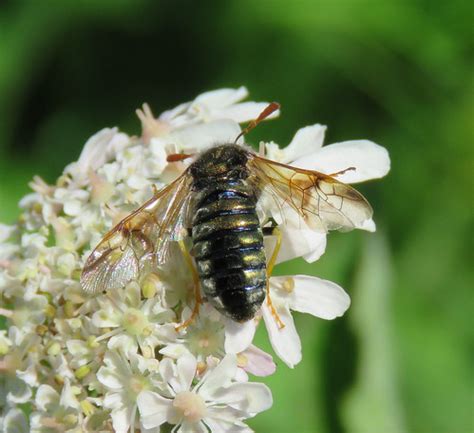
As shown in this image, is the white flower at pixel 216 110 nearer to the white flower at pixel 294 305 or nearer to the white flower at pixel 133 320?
the white flower at pixel 294 305

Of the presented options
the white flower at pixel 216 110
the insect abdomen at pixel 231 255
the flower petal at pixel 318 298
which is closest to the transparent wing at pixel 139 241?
the insect abdomen at pixel 231 255

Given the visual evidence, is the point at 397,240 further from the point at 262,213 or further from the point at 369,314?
the point at 262,213

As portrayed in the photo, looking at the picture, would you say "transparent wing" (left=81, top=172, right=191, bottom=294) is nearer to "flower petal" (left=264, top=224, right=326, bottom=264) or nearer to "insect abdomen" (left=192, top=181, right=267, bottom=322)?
"insect abdomen" (left=192, top=181, right=267, bottom=322)

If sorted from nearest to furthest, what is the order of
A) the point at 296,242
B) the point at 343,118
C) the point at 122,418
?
1. the point at 122,418
2. the point at 296,242
3. the point at 343,118

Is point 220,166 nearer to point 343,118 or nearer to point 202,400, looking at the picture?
point 202,400

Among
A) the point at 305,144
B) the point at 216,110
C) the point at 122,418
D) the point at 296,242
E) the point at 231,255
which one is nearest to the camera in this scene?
the point at 231,255


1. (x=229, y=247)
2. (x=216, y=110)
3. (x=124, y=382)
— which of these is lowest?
(x=124, y=382)

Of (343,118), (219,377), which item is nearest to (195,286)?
(219,377)

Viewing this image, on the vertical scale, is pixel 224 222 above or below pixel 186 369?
above
